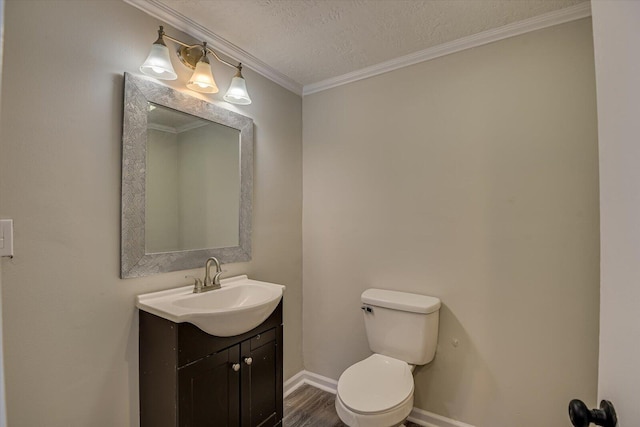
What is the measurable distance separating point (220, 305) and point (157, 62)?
1.24 m

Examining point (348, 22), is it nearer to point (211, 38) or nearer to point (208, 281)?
point (211, 38)

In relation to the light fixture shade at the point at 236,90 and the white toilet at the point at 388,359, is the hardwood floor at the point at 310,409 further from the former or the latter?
the light fixture shade at the point at 236,90

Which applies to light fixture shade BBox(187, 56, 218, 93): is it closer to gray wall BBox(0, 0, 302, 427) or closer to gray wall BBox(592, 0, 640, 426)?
gray wall BBox(0, 0, 302, 427)

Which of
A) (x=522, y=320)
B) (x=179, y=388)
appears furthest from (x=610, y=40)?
(x=179, y=388)

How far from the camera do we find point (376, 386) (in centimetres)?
153

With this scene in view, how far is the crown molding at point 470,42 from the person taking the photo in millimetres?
1534

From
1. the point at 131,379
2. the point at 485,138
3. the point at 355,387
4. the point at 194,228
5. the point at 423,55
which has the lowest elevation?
the point at 355,387

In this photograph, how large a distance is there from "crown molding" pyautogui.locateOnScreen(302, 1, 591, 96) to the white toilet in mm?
1503

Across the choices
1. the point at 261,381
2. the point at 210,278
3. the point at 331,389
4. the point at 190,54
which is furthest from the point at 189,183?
the point at 331,389

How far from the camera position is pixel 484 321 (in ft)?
5.69

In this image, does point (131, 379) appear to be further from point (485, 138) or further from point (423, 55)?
point (423, 55)

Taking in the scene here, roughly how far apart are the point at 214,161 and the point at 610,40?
173 cm

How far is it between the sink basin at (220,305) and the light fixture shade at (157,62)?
3.47 ft

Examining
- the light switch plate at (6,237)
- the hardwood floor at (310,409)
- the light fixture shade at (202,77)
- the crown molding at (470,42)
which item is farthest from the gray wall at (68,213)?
the crown molding at (470,42)
